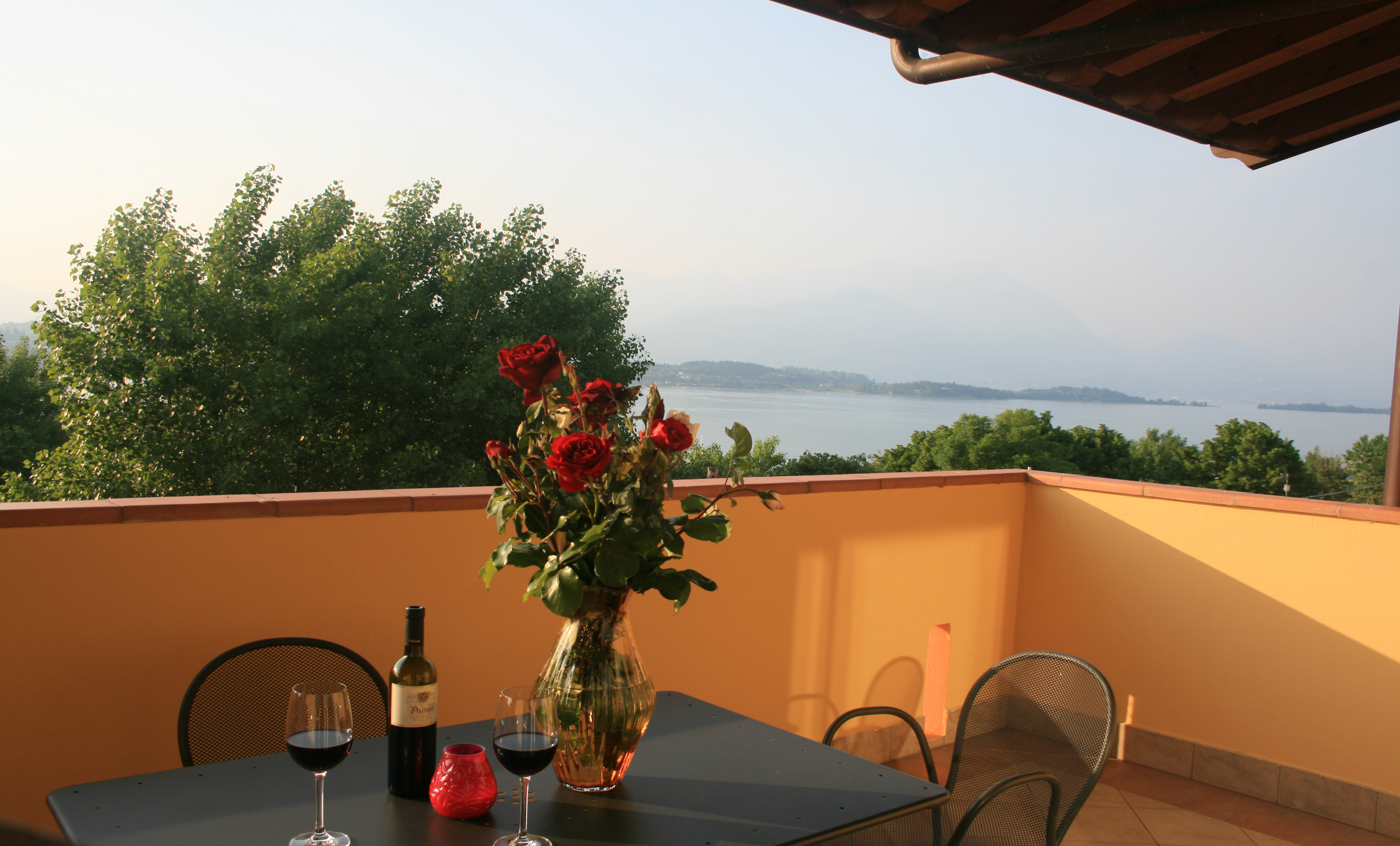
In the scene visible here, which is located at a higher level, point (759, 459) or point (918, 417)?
point (918, 417)

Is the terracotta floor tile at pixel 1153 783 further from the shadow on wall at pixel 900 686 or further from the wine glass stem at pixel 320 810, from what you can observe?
the wine glass stem at pixel 320 810

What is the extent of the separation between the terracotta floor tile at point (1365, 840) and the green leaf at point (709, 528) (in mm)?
2630

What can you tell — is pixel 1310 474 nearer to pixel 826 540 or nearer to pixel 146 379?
pixel 826 540

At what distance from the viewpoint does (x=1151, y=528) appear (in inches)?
133

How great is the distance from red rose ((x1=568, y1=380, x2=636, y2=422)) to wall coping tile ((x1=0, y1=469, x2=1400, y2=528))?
796 mm

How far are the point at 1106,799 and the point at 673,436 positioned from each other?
2.62 metres

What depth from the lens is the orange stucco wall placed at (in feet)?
5.80

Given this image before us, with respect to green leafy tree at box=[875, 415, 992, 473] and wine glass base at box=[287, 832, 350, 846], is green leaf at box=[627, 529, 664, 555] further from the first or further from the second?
green leafy tree at box=[875, 415, 992, 473]

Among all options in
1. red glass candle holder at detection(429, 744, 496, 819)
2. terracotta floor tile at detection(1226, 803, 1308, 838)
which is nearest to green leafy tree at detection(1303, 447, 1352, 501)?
terracotta floor tile at detection(1226, 803, 1308, 838)

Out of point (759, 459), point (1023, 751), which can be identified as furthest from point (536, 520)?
point (759, 459)

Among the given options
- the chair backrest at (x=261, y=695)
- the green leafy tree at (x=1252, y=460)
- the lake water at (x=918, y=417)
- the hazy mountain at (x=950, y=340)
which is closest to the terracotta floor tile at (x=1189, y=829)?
the chair backrest at (x=261, y=695)

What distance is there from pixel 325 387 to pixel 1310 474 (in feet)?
63.0

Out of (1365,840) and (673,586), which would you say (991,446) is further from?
(673,586)

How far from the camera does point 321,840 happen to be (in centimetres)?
112
